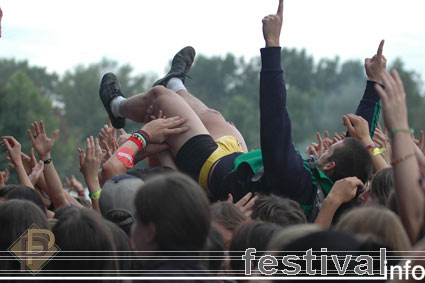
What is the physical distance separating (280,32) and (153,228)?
5.39 ft

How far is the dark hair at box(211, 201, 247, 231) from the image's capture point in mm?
2773

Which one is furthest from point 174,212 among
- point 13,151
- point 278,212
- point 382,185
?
point 13,151

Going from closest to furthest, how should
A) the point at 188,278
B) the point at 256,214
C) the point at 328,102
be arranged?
the point at 188,278 < the point at 256,214 < the point at 328,102

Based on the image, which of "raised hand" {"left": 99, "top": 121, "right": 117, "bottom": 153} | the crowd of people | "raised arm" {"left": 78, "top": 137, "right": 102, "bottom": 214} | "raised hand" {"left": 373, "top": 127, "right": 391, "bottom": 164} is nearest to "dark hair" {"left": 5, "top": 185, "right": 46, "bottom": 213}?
the crowd of people

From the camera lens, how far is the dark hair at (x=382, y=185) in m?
3.05

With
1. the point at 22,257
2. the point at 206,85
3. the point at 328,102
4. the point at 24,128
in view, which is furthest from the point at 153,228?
the point at 206,85

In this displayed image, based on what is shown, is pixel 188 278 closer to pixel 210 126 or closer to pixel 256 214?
pixel 256 214

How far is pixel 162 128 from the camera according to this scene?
388cm

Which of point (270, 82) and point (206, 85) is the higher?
point (270, 82)

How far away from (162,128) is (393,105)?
1.86 metres

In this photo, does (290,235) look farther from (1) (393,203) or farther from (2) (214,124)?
(2) (214,124)

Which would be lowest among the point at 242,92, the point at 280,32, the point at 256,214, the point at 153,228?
the point at 242,92

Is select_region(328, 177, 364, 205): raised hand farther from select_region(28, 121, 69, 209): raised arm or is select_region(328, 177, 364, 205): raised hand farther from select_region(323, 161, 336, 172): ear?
select_region(28, 121, 69, 209): raised arm

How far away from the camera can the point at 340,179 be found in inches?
139
